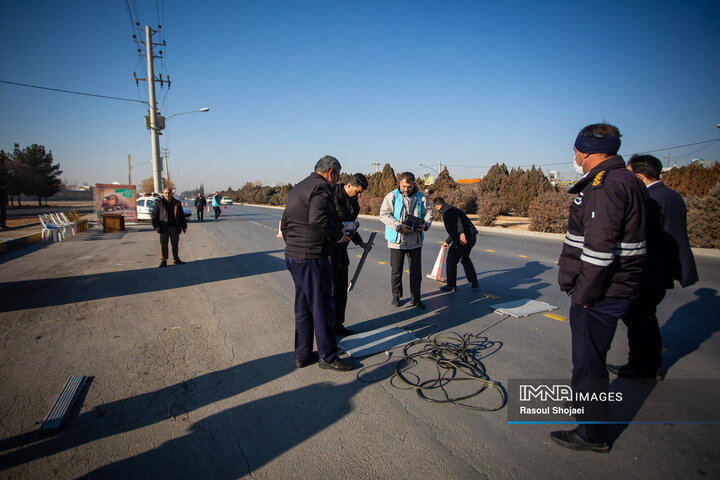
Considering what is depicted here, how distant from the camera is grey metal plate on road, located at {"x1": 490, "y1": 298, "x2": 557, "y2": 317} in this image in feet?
16.9

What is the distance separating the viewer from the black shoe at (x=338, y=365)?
347 cm

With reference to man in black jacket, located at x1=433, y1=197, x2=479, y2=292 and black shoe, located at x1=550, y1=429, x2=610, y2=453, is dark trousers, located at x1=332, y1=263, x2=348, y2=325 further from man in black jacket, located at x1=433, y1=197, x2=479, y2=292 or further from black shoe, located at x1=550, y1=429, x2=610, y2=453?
man in black jacket, located at x1=433, y1=197, x2=479, y2=292

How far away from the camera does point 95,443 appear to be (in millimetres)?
2475

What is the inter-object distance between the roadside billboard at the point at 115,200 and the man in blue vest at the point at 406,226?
1888 cm

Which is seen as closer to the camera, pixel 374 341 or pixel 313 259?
pixel 313 259

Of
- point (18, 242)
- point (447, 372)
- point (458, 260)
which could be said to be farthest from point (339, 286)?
point (18, 242)

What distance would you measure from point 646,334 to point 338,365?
3042 mm

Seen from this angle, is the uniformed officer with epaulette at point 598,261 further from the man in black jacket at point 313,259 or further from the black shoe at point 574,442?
the man in black jacket at point 313,259

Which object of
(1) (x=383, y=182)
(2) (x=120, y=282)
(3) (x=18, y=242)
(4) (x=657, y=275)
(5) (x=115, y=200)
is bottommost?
(2) (x=120, y=282)

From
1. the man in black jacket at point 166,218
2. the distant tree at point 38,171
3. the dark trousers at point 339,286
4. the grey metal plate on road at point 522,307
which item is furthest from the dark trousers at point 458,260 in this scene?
the distant tree at point 38,171

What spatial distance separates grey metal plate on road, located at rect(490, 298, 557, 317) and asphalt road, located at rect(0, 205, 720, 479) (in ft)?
0.56

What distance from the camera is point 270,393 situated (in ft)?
10.2

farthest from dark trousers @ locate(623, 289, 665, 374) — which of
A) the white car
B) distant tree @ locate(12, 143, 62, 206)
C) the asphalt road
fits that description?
distant tree @ locate(12, 143, 62, 206)

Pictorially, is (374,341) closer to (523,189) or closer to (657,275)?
(657,275)
